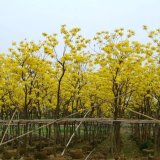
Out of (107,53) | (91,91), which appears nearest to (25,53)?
(107,53)

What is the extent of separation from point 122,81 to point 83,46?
95.4 inches

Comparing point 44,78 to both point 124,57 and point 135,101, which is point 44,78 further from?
point 135,101

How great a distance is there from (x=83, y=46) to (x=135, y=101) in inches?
Answer: 274

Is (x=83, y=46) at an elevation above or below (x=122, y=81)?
above

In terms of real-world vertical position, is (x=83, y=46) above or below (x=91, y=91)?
above

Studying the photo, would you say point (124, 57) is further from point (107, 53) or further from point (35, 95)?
point (35, 95)

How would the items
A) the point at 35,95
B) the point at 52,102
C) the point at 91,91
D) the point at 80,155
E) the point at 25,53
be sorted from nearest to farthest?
the point at 80,155, the point at 25,53, the point at 35,95, the point at 91,91, the point at 52,102

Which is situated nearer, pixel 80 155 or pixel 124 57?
pixel 80 155

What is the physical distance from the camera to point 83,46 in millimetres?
16109

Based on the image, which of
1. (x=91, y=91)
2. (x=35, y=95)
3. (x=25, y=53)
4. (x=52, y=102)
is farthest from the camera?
(x=52, y=102)

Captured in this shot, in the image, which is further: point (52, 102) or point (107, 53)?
point (52, 102)

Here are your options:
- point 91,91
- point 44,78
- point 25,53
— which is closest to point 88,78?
point 91,91

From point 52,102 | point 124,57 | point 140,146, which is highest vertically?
point 124,57

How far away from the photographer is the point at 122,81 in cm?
1611
